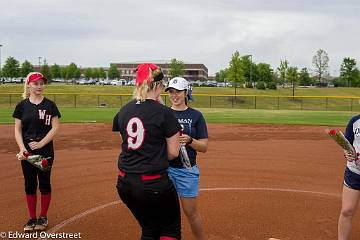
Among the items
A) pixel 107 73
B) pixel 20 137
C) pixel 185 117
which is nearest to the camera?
pixel 185 117

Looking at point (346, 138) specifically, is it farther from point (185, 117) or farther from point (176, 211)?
point (176, 211)

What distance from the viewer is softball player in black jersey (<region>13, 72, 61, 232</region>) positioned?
5812 millimetres

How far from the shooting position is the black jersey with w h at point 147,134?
3.54 meters

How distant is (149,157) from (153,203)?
403 mm

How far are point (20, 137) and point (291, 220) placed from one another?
4.34m

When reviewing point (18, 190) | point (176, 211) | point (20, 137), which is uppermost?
point (20, 137)

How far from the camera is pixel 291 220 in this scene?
6.48 metres

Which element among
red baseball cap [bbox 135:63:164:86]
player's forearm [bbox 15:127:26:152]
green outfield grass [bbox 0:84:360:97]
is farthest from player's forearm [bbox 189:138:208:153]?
green outfield grass [bbox 0:84:360:97]

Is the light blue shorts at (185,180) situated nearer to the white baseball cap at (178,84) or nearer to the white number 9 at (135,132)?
the white baseball cap at (178,84)

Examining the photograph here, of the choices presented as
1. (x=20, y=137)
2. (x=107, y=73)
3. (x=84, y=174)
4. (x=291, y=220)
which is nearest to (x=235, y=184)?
(x=291, y=220)

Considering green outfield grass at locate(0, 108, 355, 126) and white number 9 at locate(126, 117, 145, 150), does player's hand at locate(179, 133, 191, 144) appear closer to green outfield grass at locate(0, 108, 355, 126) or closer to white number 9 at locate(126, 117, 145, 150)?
white number 9 at locate(126, 117, 145, 150)

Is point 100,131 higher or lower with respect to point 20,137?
lower

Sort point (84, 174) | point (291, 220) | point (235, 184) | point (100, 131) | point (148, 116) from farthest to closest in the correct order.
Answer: point (100, 131)
point (84, 174)
point (235, 184)
point (291, 220)
point (148, 116)

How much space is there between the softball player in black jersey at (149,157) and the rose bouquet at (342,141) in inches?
75.9
